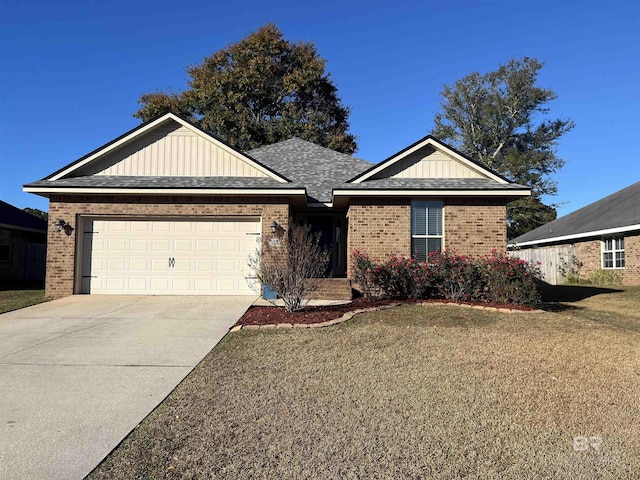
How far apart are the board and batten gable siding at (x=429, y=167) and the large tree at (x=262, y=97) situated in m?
17.7

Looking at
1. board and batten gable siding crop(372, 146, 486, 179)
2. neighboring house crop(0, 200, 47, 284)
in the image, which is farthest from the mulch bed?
neighboring house crop(0, 200, 47, 284)

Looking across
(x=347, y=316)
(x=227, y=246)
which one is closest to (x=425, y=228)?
(x=347, y=316)

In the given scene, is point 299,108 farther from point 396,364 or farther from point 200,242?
point 396,364

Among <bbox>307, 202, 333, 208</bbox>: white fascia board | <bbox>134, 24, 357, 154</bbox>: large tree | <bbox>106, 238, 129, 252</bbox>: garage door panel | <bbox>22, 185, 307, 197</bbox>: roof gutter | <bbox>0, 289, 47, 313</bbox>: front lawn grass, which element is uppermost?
<bbox>134, 24, 357, 154</bbox>: large tree

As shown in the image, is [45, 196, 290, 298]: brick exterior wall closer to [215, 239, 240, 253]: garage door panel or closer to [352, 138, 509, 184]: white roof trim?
[215, 239, 240, 253]: garage door panel

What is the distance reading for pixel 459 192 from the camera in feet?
40.3

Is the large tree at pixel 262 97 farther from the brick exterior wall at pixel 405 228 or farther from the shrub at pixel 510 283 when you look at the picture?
the shrub at pixel 510 283

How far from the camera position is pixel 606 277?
18797 millimetres

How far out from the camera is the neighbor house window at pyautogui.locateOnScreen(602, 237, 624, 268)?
61.3 feet

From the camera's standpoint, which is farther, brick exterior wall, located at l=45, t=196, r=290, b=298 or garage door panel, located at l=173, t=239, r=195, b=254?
garage door panel, located at l=173, t=239, r=195, b=254

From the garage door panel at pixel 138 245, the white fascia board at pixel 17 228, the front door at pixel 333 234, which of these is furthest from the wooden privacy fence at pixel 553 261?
the white fascia board at pixel 17 228

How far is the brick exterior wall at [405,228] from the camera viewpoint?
12.6 meters

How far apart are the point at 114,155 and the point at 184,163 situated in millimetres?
2078

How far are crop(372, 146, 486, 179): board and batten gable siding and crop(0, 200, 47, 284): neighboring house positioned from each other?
1606cm
